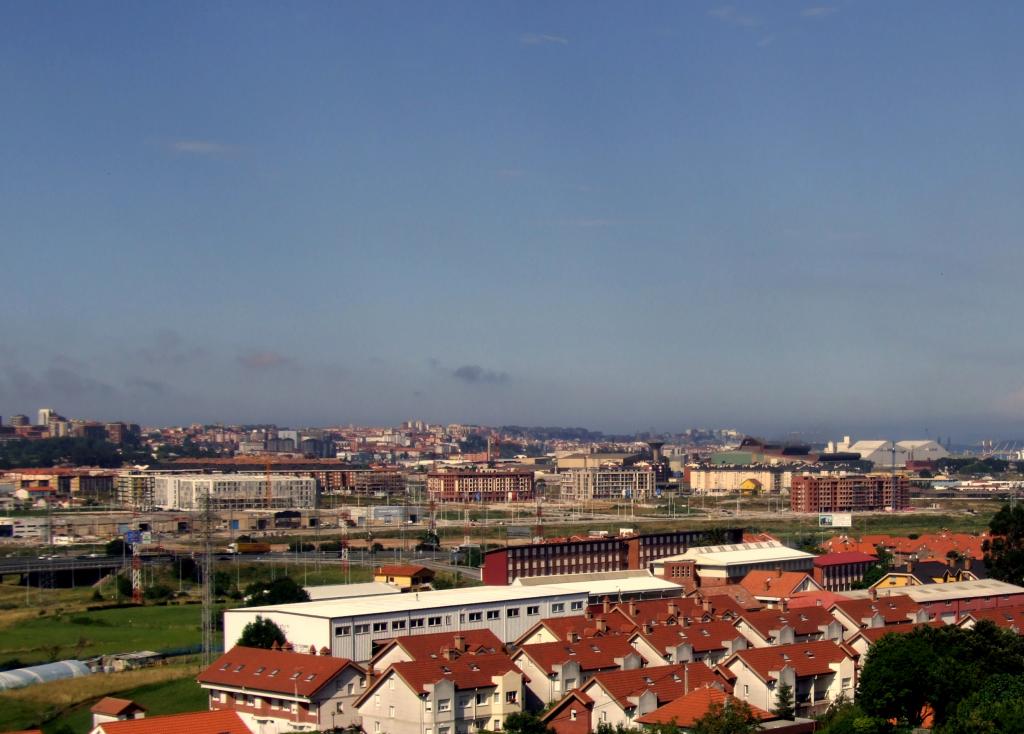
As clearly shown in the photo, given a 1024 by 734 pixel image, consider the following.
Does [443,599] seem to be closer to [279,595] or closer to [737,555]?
[279,595]

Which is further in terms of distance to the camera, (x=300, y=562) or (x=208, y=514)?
(x=300, y=562)

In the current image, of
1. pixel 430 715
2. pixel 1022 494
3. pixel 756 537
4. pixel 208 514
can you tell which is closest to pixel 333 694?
pixel 430 715

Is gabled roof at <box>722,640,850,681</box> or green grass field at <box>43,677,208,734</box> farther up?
gabled roof at <box>722,640,850,681</box>

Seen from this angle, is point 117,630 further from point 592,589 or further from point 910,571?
point 910,571

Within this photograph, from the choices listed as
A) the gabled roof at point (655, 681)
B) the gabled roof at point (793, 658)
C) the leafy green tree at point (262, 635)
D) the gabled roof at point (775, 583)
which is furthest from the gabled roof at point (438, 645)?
the gabled roof at point (775, 583)

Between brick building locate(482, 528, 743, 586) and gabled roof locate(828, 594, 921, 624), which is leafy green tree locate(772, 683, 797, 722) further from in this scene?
brick building locate(482, 528, 743, 586)

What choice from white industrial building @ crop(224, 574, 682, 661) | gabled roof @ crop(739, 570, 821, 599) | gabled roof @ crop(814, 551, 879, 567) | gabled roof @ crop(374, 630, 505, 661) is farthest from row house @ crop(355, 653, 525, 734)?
gabled roof @ crop(814, 551, 879, 567)

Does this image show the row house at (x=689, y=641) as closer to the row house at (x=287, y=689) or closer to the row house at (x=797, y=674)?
the row house at (x=797, y=674)
